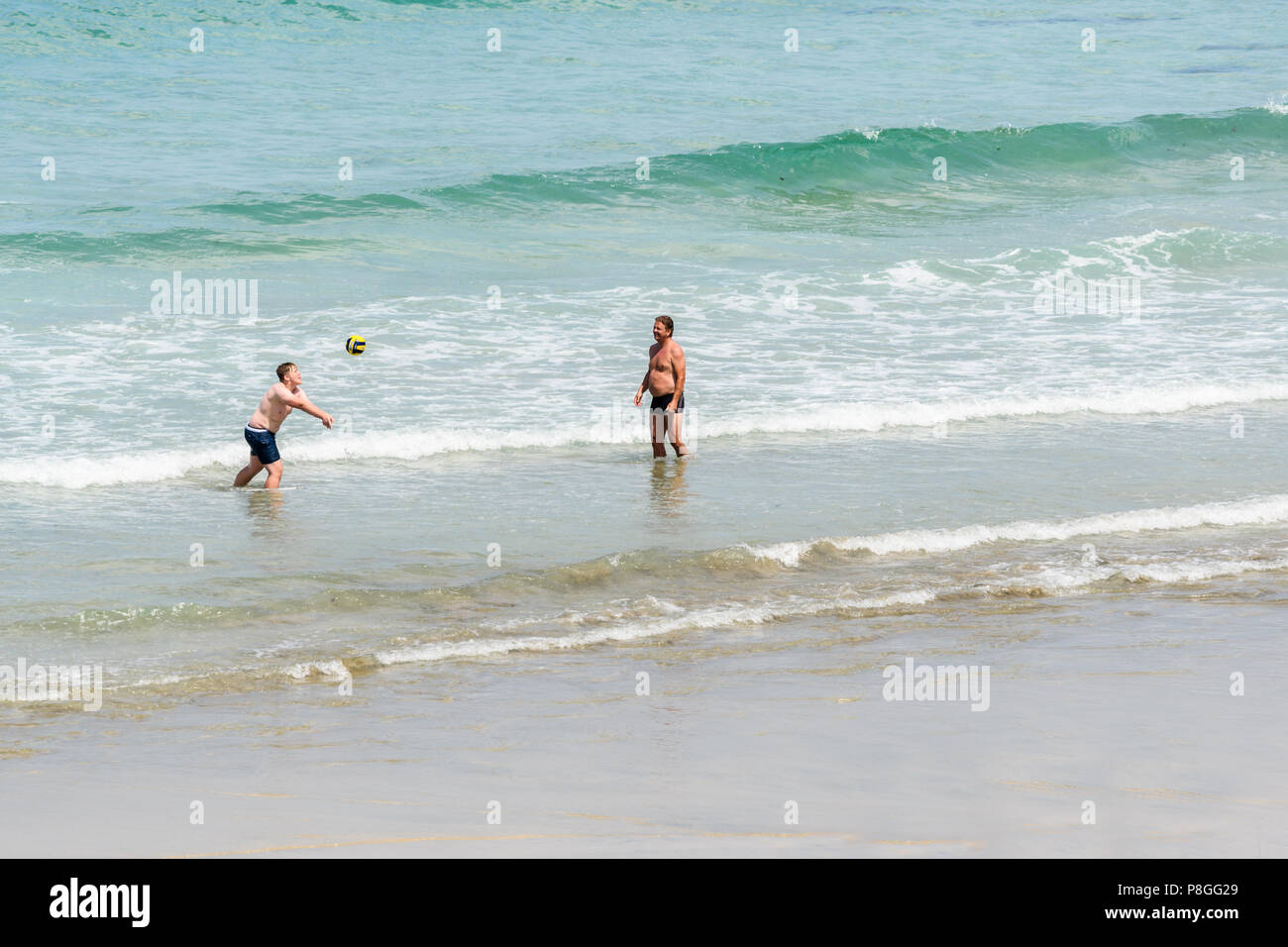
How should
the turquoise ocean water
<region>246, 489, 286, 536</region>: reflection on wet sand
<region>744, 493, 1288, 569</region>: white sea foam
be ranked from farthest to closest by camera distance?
<region>246, 489, 286, 536</region>: reflection on wet sand
<region>744, 493, 1288, 569</region>: white sea foam
the turquoise ocean water

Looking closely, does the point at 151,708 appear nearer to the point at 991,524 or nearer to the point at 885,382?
the point at 991,524

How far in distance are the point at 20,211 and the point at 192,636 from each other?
15134mm

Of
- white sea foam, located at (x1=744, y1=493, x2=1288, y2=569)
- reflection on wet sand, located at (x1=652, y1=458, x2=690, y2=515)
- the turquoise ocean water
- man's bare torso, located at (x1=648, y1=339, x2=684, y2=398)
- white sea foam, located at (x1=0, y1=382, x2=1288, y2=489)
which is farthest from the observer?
man's bare torso, located at (x1=648, y1=339, x2=684, y2=398)

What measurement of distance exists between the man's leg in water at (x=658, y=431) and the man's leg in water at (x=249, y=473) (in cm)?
323

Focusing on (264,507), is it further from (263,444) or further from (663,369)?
(663,369)

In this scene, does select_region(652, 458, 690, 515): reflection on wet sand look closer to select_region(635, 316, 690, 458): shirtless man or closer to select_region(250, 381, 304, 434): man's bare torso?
select_region(635, 316, 690, 458): shirtless man

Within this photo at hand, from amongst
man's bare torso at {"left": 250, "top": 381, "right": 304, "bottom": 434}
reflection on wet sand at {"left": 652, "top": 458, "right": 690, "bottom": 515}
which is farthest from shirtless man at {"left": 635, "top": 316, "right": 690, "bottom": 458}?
man's bare torso at {"left": 250, "top": 381, "right": 304, "bottom": 434}

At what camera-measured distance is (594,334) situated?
662 inches

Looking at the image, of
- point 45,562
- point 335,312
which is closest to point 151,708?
point 45,562

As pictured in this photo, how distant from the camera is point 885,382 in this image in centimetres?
1520

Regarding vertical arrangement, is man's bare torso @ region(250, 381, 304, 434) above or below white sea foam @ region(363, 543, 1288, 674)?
above

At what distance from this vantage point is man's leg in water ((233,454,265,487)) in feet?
39.1

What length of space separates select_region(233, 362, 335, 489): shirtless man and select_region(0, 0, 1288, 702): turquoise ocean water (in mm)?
392

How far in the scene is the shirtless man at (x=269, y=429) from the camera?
1192 cm
